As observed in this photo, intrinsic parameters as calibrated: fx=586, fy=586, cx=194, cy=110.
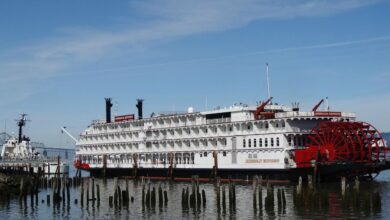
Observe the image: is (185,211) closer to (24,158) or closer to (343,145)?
(343,145)

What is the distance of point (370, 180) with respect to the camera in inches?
2542

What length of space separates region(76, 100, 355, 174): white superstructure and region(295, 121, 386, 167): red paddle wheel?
5.21 ft

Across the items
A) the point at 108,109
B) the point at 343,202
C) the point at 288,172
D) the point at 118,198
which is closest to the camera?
the point at 343,202

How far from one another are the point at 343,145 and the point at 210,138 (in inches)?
677

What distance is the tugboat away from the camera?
309ft

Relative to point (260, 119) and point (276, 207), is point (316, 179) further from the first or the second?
point (276, 207)

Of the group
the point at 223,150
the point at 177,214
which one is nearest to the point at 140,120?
the point at 223,150

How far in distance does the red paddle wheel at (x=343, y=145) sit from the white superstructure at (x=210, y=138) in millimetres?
1587

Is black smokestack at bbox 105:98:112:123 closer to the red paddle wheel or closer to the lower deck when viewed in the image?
the lower deck

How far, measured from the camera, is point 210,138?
72688 millimetres

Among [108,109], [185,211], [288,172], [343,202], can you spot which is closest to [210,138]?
[288,172]

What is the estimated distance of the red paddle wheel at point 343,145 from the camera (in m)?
61.7

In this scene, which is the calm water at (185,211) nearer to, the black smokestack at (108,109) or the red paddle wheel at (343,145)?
the red paddle wheel at (343,145)

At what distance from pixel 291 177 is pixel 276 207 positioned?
764 inches
